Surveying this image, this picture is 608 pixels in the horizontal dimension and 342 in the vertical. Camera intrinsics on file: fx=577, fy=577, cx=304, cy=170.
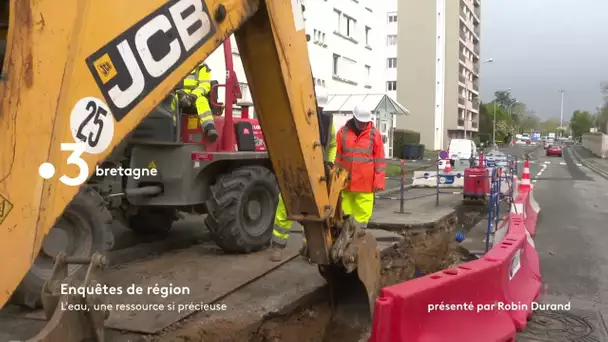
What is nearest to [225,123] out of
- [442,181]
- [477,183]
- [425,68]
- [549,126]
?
[477,183]

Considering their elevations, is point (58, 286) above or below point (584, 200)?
above

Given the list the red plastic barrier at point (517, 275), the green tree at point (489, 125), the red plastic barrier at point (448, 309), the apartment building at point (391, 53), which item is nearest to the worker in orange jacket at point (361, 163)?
the red plastic barrier at point (517, 275)

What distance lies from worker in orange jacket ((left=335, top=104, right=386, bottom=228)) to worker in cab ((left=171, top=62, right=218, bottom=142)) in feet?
4.79

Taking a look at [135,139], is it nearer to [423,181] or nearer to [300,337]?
[300,337]

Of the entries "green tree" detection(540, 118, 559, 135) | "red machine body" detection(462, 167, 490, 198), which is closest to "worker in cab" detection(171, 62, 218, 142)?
"red machine body" detection(462, 167, 490, 198)

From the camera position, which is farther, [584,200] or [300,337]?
[584,200]

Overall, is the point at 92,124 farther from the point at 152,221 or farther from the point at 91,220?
the point at 152,221

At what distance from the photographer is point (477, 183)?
12703 mm

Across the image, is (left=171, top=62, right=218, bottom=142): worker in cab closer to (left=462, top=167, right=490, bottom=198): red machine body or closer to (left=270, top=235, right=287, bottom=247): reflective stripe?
(left=270, top=235, right=287, bottom=247): reflective stripe

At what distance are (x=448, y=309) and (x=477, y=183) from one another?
30.7ft

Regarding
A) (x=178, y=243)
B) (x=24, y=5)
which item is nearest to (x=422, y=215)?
(x=178, y=243)

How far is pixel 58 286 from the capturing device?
8.41 ft

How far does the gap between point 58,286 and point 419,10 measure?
2339 inches

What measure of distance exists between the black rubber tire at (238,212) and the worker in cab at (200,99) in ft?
1.83
